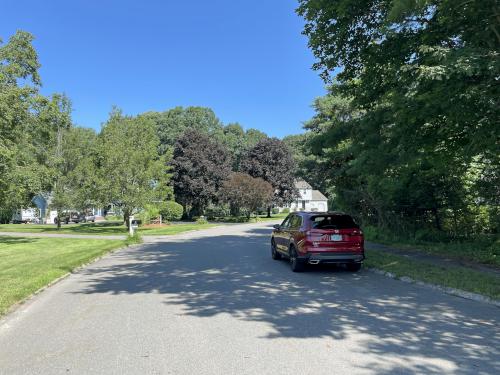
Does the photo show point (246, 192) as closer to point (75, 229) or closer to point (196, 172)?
point (196, 172)

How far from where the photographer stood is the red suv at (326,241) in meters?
11.8

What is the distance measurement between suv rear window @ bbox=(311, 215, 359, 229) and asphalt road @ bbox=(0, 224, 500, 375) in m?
1.73

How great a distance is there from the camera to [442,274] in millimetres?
10750

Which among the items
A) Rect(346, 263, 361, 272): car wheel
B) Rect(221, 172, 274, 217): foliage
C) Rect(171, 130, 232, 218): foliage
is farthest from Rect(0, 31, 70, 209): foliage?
Rect(171, 130, 232, 218): foliage

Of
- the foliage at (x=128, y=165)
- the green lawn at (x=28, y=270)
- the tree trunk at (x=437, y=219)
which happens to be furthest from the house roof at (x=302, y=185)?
the green lawn at (x=28, y=270)

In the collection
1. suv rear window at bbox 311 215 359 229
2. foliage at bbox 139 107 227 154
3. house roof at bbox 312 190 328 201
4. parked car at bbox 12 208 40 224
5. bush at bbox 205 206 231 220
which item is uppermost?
foliage at bbox 139 107 227 154

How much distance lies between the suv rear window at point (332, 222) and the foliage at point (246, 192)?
4327cm

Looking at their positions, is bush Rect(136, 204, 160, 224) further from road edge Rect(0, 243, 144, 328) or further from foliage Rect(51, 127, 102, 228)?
road edge Rect(0, 243, 144, 328)

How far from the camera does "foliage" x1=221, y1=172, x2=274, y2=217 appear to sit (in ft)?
183

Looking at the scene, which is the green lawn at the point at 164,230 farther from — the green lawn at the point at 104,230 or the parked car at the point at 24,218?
the parked car at the point at 24,218

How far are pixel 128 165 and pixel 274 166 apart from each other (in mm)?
37388

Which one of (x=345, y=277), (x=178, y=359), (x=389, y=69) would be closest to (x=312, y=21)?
(x=389, y=69)

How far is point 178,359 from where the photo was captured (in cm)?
514

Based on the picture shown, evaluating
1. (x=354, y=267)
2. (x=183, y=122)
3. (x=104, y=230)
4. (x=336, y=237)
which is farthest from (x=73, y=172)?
(x=183, y=122)
